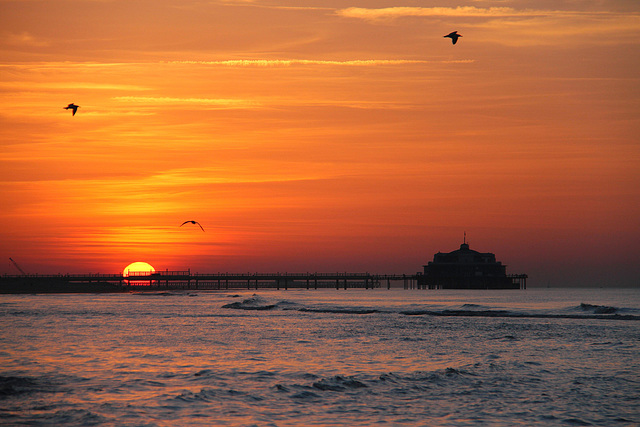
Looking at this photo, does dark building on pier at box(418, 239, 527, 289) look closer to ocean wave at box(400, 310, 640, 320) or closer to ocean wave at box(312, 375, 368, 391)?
ocean wave at box(400, 310, 640, 320)

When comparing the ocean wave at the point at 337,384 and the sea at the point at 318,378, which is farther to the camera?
the ocean wave at the point at 337,384

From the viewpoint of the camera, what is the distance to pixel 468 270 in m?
175

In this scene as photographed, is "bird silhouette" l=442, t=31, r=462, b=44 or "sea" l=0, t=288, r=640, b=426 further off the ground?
→ "bird silhouette" l=442, t=31, r=462, b=44

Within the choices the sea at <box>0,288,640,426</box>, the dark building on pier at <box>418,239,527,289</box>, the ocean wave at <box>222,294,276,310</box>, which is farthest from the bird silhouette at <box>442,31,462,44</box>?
the dark building on pier at <box>418,239,527,289</box>

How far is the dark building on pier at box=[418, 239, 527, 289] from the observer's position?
17488 centimetres

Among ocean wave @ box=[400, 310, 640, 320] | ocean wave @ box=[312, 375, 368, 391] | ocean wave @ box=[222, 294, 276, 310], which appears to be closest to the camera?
ocean wave @ box=[312, 375, 368, 391]

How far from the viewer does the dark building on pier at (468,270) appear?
574 ft

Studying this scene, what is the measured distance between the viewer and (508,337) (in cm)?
3978

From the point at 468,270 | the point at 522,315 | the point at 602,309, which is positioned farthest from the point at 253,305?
the point at 468,270

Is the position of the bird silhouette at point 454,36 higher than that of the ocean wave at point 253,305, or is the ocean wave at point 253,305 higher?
the bird silhouette at point 454,36

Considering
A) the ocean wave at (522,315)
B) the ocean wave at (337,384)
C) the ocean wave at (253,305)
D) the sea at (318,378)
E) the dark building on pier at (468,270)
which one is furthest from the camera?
the dark building on pier at (468,270)

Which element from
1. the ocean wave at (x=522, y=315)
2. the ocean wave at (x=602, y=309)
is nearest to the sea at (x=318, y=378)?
the ocean wave at (x=522, y=315)

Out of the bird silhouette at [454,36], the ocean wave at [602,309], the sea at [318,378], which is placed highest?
the bird silhouette at [454,36]

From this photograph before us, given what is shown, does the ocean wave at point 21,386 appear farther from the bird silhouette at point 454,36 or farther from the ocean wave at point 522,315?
the ocean wave at point 522,315
